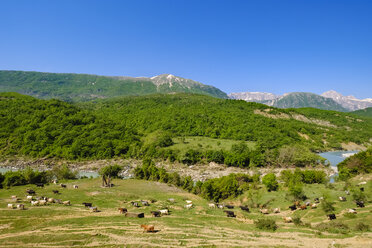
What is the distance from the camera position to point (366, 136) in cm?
11244

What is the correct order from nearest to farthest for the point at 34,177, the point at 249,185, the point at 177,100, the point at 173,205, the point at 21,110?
1. the point at 173,205
2. the point at 34,177
3. the point at 249,185
4. the point at 21,110
5. the point at 177,100

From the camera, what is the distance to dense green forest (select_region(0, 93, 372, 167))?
68.8m

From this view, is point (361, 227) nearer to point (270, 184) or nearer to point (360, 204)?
point (360, 204)

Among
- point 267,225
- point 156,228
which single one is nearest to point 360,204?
point 267,225

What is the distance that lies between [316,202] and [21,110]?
108433mm

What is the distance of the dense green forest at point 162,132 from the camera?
68.8 meters

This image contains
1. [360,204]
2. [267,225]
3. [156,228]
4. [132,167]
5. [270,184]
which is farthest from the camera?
[132,167]

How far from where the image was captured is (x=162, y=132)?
88.8m

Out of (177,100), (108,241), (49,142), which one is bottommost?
(49,142)

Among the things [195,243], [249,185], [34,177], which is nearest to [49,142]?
[34,177]

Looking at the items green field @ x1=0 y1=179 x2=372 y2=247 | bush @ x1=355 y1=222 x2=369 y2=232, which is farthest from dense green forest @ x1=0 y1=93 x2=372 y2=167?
bush @ x1=355 y1=222 x2=369 y2=232

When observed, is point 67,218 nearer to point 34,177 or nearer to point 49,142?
point 34,177

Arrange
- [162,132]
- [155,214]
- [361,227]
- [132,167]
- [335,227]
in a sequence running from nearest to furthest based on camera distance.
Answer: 1. [361,227]
2. [335,227]
3. [155,214]
4. [132,167]
5. [162,132]

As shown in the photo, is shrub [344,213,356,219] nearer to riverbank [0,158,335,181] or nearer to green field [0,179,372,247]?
green field [0,179,372,247]
